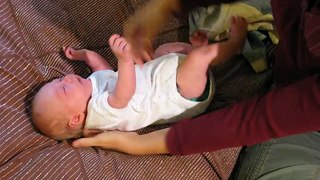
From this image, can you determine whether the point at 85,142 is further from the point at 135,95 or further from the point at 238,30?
the point at 238,30

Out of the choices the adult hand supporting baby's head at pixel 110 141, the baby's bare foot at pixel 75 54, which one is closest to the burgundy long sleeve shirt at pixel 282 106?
the adult hand supporting baby's head at pixel 110 141

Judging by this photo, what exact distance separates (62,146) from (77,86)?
0.15 meters

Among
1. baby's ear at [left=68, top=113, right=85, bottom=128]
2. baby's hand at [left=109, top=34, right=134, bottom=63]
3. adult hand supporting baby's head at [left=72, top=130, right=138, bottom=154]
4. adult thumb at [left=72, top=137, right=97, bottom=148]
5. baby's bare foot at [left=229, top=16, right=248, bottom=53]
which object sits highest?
baby's hand at [left=109, top=34, right=134, bottom=63]

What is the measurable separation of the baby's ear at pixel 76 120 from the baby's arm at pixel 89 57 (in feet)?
0.53

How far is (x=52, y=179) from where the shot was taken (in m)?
1.04

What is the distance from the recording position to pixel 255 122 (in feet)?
3.38

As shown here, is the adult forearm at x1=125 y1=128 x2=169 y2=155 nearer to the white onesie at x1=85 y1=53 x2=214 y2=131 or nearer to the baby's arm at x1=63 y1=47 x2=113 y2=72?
the white onesie at x1=85 y1=53 x2=214 y2=131

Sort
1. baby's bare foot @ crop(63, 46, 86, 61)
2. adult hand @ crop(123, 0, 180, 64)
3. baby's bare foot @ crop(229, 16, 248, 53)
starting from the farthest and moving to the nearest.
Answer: baby's bare foot @ crop(63, 46, 86, 61), baby's bare foot @ crop(229, 16, 248, 53), adult hand @ crop(123, 0, 180, 64)

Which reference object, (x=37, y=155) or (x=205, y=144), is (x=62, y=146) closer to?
(x=37, y=155)

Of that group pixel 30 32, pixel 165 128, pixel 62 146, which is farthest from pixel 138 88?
pixel 30 32

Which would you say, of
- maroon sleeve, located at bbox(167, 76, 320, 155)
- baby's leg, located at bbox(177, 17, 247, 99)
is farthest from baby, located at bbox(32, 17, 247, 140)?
Result: maroon sleeve, located at bbox(167, 76, 320, 155)

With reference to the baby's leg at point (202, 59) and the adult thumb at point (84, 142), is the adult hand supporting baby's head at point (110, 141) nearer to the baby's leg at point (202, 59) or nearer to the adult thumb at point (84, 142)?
the adult thumb at point (84, 142)

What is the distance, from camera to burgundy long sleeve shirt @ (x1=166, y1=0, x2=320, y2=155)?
0.96 meters

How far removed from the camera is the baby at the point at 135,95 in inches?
45.1
